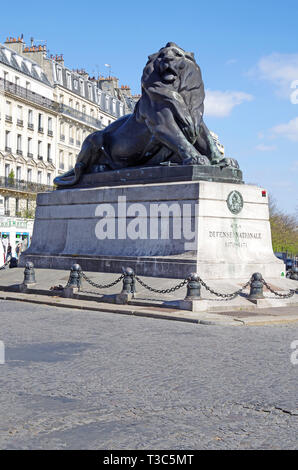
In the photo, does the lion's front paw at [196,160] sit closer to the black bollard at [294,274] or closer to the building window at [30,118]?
the black bollard at [294,274]

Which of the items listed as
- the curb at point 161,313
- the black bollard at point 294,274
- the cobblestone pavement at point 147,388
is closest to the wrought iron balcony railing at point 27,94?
the black bollard at point 294,274

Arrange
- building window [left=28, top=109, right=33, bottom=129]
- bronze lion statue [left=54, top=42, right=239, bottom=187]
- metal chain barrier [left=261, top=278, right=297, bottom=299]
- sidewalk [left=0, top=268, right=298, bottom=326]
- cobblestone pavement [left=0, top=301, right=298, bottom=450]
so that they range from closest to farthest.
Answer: cobblestone pavement [left=0, top=301, right=298, bottom=450]
sidewalk [left=0, top=268, right=298, bottom=326]
metal chain barrier [left=261, top=278, right=297, bottom=299]
bronze lion statue [left=54, top=42, right=239, bottom=187]
building window [left=28, top=109, right=33, bottom=129]

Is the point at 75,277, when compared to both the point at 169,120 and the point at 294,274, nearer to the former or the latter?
the point at 169,120

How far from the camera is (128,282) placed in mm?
12859

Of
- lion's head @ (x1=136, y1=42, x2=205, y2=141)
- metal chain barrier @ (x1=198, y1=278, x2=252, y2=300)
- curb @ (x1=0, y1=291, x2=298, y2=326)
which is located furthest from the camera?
lion's head @ (x1=136, y1=42, x2=205, y2=141)

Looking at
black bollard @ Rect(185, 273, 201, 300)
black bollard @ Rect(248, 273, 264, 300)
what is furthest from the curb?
black bollard @ Rect(248, 273, 264, 300)

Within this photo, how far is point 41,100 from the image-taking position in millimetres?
60219

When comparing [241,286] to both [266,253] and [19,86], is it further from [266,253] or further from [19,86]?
[19,86]

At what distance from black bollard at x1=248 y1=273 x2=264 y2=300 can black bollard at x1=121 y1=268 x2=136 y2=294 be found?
7.18 feet

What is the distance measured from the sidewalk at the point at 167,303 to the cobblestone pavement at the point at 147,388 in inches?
38.3

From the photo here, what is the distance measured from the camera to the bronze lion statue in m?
15.0

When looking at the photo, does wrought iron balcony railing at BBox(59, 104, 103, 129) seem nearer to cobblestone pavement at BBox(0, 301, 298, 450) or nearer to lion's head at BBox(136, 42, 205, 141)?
lion's head at BBox(136, 42, 205, 141)

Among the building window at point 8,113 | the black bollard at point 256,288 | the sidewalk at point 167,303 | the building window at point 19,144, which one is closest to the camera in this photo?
the sidewalk at point 167,303

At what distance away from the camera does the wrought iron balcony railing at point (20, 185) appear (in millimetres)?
54656
